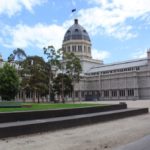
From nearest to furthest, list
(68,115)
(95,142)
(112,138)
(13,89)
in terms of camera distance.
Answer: (95,142) < (112,138) < (68,115) < (13,89)

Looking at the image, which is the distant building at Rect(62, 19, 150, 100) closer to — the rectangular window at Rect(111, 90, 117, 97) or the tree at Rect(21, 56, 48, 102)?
the rectangular window at Rect(111, 90, 117, 97)

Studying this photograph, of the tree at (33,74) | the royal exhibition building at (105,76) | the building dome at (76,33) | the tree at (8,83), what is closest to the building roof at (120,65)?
the royal exhibition building at (105,76)

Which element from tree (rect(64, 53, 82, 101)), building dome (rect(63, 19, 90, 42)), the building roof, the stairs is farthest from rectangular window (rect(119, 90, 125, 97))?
the stairs

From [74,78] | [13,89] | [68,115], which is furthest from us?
[74,78]

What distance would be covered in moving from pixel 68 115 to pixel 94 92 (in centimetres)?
11719

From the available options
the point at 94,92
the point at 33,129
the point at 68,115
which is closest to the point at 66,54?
the point at 68,115

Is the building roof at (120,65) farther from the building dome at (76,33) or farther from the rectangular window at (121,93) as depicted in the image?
the building dome at (76,33)

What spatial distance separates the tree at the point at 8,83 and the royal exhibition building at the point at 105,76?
60.8 m

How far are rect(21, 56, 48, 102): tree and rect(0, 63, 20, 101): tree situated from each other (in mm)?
12357

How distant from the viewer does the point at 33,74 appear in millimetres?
66625

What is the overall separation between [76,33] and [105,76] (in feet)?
77.0

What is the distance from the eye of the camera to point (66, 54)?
236ft

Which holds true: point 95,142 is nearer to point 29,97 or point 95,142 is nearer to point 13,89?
point 13,89

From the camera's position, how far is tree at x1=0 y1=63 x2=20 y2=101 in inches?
2016
